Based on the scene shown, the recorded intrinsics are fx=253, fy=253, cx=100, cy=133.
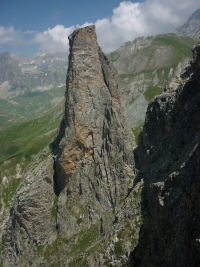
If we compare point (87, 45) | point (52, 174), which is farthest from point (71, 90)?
point (52, 174)

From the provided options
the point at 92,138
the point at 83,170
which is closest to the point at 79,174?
the point at 83,170

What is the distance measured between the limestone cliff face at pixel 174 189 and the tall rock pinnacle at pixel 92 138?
3336 centimetres

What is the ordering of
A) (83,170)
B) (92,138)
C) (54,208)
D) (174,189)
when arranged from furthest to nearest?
1. (54,208)
2. (92,138)
3. (83,170)
4. (174,189)

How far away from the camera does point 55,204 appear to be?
69.7 m

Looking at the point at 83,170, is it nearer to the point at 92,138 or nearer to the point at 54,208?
the point at 92,138

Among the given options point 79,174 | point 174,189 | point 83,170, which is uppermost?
point 174,189

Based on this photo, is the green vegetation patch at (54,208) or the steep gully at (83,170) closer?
the steep gully at (83,170)

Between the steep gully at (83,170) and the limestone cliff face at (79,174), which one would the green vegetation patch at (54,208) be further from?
the steep gully at (83,170)

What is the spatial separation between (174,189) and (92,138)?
4941cm

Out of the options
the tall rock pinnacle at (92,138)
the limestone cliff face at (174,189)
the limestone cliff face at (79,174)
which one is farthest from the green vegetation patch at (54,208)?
the limestone cliff face at (174,189)

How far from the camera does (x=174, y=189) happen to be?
1928cm

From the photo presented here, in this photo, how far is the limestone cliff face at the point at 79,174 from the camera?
204 feet

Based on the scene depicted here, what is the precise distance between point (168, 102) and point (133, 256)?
18.1 metres

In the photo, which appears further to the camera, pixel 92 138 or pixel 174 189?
pixel 92 138
